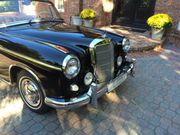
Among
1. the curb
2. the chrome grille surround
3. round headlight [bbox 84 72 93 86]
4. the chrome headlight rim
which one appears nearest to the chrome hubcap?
the chrome headlight rim

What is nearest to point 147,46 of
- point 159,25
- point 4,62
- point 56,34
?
point 159,25

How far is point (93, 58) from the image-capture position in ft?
9.09

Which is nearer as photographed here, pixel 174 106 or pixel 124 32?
pixel 174 106

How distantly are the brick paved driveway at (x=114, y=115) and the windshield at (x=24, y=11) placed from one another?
1.37 meters

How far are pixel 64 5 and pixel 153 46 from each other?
A: 5.33m

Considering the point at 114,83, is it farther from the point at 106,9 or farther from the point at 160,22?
the point at 106,9

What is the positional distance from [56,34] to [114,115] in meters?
1.63

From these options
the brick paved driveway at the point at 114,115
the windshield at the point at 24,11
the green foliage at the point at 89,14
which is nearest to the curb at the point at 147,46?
the brick paved driveway at the point at 114,115

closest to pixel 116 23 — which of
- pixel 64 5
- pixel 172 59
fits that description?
pixel 64 5

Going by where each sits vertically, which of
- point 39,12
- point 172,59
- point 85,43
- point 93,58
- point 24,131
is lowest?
point 24,131

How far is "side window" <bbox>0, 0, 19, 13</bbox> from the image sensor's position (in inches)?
139

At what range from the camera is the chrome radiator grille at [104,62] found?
2834 millimetres

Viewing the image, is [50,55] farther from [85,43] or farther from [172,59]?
[172,59]

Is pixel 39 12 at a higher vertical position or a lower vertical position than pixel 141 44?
higher
